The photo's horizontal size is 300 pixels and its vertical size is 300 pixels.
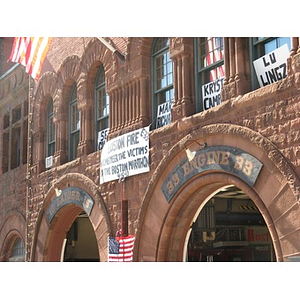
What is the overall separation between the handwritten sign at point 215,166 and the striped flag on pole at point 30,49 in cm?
532

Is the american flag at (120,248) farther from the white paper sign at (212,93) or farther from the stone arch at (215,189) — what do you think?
A: the white paper sign at (212,93)

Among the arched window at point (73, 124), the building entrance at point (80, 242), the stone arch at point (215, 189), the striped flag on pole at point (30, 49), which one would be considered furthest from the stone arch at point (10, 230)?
the stone arch at point (215, 189)

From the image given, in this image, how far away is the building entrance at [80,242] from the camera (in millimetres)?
17375

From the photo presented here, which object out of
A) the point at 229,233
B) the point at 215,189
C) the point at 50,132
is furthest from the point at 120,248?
the point at 50,132

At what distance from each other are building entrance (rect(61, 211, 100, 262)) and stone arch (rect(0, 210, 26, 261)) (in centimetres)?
128

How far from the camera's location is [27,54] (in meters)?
15.5

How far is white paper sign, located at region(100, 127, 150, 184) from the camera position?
40.9 feet

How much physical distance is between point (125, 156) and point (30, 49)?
4.14 metres

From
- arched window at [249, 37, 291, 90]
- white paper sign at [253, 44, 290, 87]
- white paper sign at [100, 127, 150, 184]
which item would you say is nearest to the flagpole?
white paper sign at [100, 127, 150, 184]

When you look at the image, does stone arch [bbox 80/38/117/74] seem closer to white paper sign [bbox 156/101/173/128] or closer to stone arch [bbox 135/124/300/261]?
white paper sign [bbox 156/101/173/128]

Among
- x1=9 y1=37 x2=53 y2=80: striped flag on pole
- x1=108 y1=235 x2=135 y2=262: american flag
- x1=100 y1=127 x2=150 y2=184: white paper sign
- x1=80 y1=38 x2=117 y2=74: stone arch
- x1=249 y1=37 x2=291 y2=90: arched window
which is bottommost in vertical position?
x1=108 y1=235 x2=135 y2=262: american flag

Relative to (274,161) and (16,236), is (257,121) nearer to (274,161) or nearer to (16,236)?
(274,161)

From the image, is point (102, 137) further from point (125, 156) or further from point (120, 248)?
point (120, 248)
